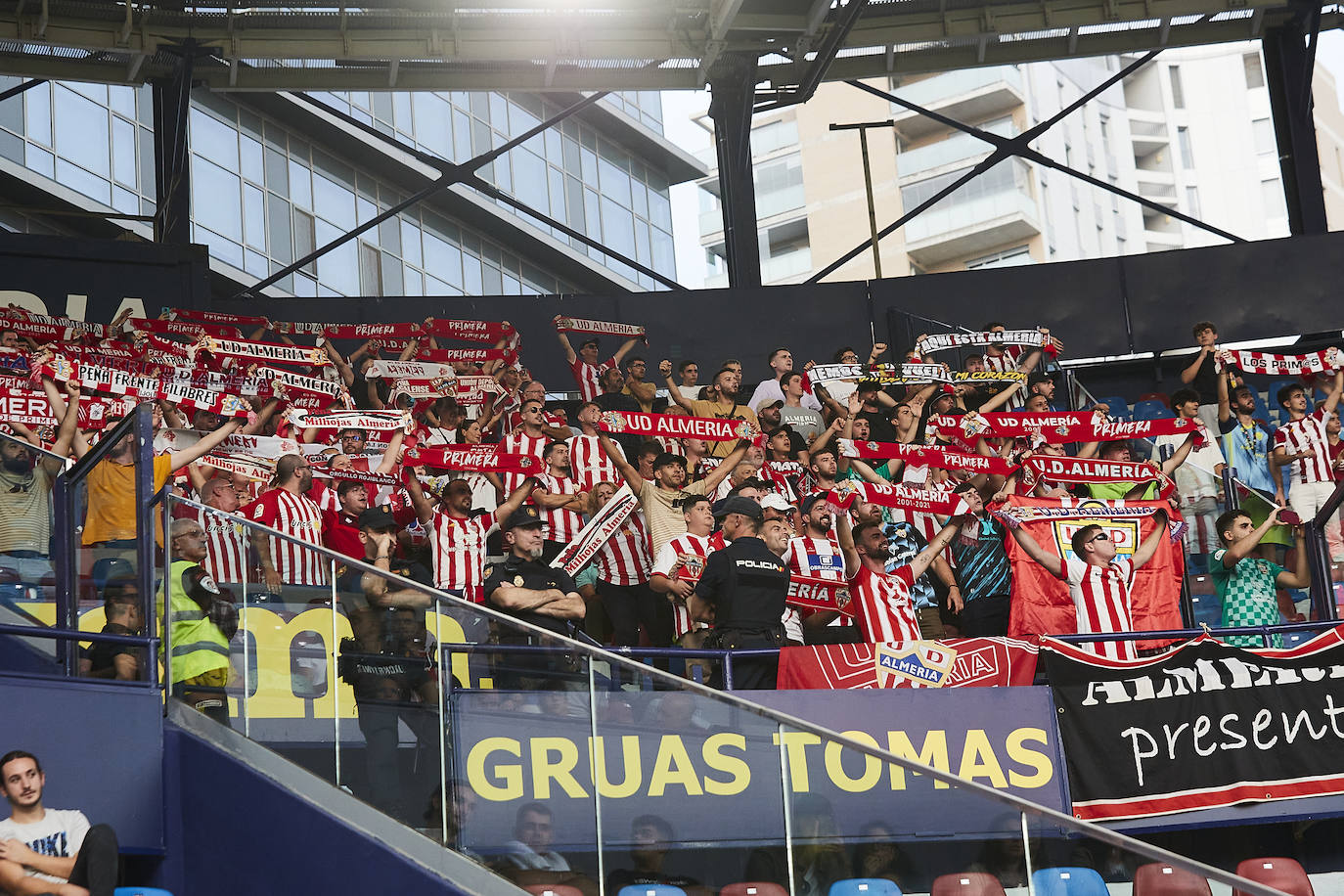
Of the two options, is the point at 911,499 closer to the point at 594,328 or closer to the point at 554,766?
the point at 554,766

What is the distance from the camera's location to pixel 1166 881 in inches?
320

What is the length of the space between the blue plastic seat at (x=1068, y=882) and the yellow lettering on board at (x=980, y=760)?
369 centimetres

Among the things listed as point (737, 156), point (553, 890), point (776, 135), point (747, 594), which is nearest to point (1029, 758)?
point (747, 594)

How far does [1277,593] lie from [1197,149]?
73.4 m

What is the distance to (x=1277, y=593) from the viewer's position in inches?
541

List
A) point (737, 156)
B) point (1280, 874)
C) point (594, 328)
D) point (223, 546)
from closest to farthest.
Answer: point (223, 546) < point (1280, 874) < point (594, 328) < point (737, 156)

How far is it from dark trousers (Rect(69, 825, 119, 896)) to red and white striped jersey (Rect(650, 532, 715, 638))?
4927 mm

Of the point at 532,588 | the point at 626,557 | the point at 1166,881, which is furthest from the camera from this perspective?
the point at 626,557

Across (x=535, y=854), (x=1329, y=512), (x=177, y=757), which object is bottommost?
(x=535, y=854)

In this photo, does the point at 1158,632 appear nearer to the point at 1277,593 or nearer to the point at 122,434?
the point at 1277,593

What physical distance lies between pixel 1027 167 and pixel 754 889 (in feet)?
208

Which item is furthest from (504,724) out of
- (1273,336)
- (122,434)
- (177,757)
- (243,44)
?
(1273,336)

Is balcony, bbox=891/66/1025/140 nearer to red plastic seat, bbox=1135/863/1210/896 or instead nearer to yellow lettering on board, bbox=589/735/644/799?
yellow lettering on board, bbox=589/735/644/799

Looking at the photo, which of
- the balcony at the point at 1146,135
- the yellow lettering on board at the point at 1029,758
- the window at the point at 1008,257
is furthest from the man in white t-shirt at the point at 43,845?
the balcony at the point at 1146,135
